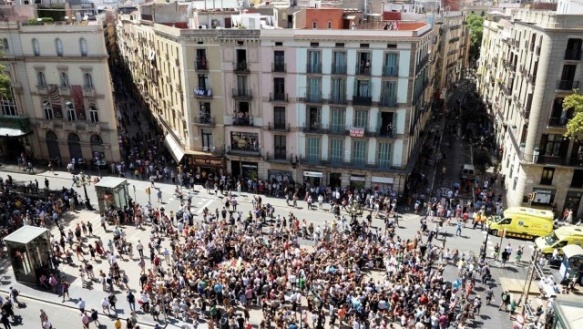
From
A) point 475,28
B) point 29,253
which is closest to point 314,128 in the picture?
point 29,253

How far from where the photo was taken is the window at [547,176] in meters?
41.2

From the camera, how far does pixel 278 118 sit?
4678 centimetres

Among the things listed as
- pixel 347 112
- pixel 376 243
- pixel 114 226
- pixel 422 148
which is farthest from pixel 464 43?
pixel 114 226

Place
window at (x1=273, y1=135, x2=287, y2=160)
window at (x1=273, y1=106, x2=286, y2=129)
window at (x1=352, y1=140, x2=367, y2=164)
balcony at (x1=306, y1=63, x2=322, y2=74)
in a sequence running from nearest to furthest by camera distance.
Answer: balcony at (x1=306, y1=63, x2=322, y2=74), window at (x1=352, y1=140, x2=367, y2=164), window at (x1=273, y1=106, x2=286, y2=129), window at (x1=273, y1=135, x2=287, y2=160)

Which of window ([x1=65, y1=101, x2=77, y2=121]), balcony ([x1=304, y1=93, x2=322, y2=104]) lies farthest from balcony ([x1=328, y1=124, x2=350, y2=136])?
window ([x1=65, y1=101, x2=77, y2=121])

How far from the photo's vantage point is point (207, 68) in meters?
46.8

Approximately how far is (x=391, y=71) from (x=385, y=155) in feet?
26.4

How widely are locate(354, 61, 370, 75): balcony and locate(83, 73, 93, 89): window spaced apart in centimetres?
2878

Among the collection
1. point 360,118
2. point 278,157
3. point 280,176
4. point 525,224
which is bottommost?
point 280,176

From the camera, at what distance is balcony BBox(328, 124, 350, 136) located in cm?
4472

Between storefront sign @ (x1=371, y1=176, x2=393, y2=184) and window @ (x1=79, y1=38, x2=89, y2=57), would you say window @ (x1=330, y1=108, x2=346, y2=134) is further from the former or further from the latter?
window @ (x1=79, y1=38, x2=89, y2=57)

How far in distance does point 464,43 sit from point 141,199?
83.6 metres

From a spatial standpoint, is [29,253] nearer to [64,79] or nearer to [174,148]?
[174,148]

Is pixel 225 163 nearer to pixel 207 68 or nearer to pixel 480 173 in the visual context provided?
pixel 207 68
